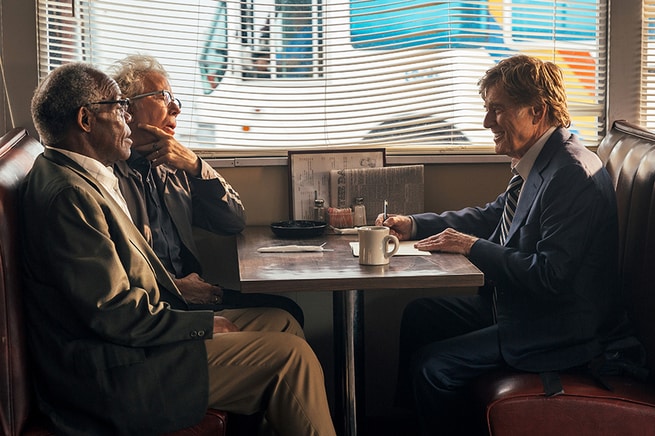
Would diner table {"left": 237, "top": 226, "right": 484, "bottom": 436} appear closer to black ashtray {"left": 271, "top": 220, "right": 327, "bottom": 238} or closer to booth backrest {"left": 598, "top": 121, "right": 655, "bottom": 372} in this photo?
black ashtray {"left": 271, "top": 220, "right": 327, "bottom": 238}

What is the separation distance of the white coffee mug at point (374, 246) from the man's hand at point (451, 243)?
27 centimetres

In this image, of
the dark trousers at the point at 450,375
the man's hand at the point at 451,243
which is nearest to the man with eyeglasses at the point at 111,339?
the dark trousers at the point at 450,375

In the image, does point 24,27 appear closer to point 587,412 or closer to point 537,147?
point 537,147

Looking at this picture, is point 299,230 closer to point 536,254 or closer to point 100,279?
point 536,254

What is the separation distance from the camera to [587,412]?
7.09 ft

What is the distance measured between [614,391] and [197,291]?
1312mm

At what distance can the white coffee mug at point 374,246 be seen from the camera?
2307mm

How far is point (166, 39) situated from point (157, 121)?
1.84 ft

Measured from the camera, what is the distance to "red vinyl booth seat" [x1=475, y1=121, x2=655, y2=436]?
84.7 inches

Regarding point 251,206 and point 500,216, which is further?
point 251,206

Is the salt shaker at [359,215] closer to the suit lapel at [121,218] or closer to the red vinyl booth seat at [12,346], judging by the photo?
the suit lapel at [121,218]

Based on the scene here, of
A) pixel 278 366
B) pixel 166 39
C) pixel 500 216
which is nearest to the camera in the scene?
pixel 278 366

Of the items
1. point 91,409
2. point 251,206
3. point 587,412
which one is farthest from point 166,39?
point 587,412

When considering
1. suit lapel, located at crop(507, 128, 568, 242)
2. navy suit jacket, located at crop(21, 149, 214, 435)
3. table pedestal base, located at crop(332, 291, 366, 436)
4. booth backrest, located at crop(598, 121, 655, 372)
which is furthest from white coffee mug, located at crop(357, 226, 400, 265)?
booth backrest, located at crop(598, 121, 655, 372)
